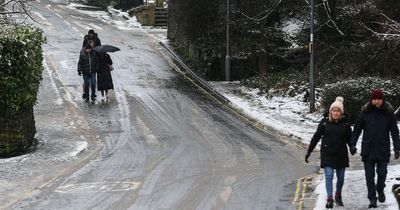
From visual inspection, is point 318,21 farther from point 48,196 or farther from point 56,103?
point 48,196

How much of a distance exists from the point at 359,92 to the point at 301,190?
7.40 meters

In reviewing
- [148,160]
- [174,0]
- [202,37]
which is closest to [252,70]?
[202,37]

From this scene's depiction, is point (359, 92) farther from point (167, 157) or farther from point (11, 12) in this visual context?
point (11, 12)

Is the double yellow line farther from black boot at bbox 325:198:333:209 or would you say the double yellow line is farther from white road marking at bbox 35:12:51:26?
white road marking at bbox 35:12:51:26

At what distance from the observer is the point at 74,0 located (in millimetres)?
55312

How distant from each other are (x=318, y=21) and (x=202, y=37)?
Result: 4.96 m

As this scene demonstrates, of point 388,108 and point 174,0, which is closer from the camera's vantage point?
point 388,108

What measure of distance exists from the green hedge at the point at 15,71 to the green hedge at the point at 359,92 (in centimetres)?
827

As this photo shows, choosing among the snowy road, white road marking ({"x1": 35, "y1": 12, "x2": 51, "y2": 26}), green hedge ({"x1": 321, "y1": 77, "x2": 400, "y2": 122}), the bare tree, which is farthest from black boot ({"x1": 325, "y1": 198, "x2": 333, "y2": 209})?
white road marking ({"x1": 35, "y1": 12, "x2": 51, "y2": 26})

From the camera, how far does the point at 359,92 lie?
16672mm

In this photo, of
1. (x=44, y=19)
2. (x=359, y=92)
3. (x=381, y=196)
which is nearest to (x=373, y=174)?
(x=381, y=196)

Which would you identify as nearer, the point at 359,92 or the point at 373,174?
the point at 373,174

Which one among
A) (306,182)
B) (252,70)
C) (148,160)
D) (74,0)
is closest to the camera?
Answer: (306,182)

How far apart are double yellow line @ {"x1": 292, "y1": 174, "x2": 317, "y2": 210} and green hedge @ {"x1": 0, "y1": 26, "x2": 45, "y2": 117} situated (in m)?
6.13
